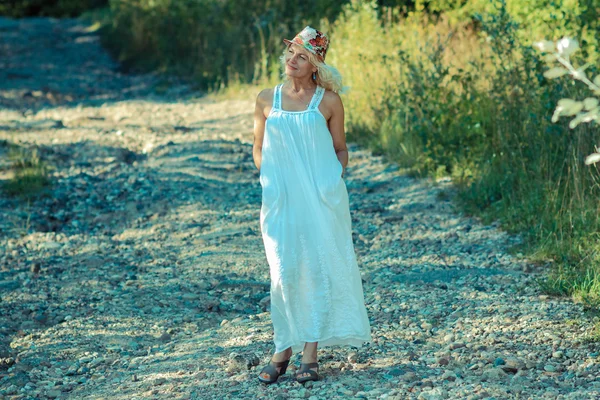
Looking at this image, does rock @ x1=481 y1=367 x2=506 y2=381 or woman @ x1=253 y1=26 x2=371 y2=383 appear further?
rock @ x1=481 y1=367 x2=506 y2=381

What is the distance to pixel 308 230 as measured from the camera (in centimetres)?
415

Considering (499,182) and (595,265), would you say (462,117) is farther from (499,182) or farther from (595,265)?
(595,265)

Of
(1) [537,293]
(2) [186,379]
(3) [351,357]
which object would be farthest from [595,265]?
(2) [186,379]

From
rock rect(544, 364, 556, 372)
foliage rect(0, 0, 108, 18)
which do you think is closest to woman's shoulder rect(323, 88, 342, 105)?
rock rect(544, 364, 556, 372)

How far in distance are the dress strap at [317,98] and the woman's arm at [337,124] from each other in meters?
0.04

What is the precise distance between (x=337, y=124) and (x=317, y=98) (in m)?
0.17

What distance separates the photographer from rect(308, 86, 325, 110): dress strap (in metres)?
4.19

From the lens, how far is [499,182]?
7418mm

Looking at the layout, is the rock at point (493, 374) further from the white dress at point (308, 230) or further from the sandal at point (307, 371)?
the sandal at point (307, 371)

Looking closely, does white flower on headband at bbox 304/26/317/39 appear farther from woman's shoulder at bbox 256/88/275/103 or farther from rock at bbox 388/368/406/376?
rock at bbox 388/368/406/376

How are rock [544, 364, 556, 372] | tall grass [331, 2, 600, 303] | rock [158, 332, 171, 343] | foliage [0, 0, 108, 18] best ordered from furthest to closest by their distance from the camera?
foliage [0, 0, 108, 18], tall grass [331, 2, 600, 303], rock [158, 332, 171, 343], rock [544, 364, 556, 372]

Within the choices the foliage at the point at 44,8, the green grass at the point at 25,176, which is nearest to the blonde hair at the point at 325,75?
the green grass at the point at 25,176

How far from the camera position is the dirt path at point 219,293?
14.5 ft

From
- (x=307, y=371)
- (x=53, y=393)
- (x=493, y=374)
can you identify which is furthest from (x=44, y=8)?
(x=493, y=374)
